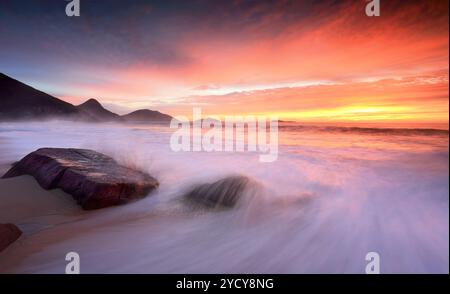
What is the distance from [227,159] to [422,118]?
3383mm

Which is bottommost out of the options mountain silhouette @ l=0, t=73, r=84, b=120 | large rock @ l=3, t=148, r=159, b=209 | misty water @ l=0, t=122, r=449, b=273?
misty water @ l=0, t=122, r=449, b=273

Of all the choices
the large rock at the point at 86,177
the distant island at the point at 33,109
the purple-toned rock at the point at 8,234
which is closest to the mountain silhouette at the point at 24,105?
the distant island at the point at 33,109

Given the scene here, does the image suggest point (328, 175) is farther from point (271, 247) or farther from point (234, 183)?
point (271, 247)

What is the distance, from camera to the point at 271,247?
93.0 inches

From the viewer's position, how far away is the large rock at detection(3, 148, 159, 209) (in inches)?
124

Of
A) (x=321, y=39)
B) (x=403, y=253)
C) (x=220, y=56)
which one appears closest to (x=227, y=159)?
(x=220, y=56)

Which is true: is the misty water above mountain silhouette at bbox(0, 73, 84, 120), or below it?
below

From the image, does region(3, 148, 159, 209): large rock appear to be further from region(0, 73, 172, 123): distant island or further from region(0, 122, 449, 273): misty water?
region(0, 73, 172, 123): distant island

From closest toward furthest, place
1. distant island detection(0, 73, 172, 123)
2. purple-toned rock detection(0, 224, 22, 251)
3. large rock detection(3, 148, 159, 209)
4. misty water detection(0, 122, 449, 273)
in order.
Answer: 1. misty water detection(0, 122, 449, 273)
2. purple-toned rock detection(0, 224, 22, 251)
3. large rock detection(3, 148, 159, 209)
4. distant island detection(0, 73, 172, 123)

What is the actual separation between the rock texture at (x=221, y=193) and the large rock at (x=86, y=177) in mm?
752

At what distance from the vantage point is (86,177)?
322 cm

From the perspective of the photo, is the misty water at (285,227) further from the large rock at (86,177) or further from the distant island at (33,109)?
the distant island at (33,109)

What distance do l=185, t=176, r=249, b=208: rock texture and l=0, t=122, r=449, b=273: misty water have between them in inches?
6.2

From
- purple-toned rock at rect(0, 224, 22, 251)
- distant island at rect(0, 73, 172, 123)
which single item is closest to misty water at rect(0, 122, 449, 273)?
purple-toned rock at rect(0, 224, 22, 251)
